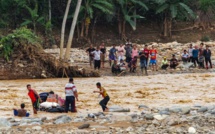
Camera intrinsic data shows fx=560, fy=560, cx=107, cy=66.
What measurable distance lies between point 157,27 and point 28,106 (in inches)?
1045

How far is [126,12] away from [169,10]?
3.12 m

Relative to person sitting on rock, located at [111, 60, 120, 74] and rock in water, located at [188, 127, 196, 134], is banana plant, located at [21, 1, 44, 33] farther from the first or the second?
rock in water, located at [188, 127, 196, 134]

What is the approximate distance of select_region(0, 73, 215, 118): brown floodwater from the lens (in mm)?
18172

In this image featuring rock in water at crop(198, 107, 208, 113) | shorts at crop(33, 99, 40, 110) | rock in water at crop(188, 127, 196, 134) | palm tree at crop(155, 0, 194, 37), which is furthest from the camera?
palm tree at crop(155, 0, 194, 37)

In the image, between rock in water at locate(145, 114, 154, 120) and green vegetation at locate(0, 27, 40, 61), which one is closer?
rock in water at locate(145, 114, 154, 120)

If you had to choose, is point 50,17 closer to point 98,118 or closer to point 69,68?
point 69,68

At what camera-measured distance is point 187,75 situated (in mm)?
27641

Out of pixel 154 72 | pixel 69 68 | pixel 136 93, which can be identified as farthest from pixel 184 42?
pixel 136 93

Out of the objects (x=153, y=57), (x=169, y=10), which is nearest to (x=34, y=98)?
(x=153, y=57)

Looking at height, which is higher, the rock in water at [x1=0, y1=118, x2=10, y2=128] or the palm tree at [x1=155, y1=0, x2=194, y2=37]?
the palm tree at [x1=155, y1=0, x2=194, y2=37]

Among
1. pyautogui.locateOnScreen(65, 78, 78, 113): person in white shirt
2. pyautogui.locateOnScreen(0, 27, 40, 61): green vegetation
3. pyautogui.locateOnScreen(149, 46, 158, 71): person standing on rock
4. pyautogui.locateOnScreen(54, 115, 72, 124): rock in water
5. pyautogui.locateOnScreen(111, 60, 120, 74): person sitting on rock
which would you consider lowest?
pyautogui.locateOnScreen(54, 115, 72, 124): rock in water

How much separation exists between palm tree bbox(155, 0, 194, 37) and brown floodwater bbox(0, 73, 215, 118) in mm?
12355

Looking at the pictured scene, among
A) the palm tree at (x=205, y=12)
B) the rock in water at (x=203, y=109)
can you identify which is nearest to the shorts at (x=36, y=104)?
the rock in water at (x=203, y=109)

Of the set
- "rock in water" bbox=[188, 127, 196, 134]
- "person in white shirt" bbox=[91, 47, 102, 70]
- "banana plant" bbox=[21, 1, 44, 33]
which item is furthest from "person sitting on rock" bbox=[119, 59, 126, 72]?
"rock in water" bbox=[188, 127, 196, 134]
